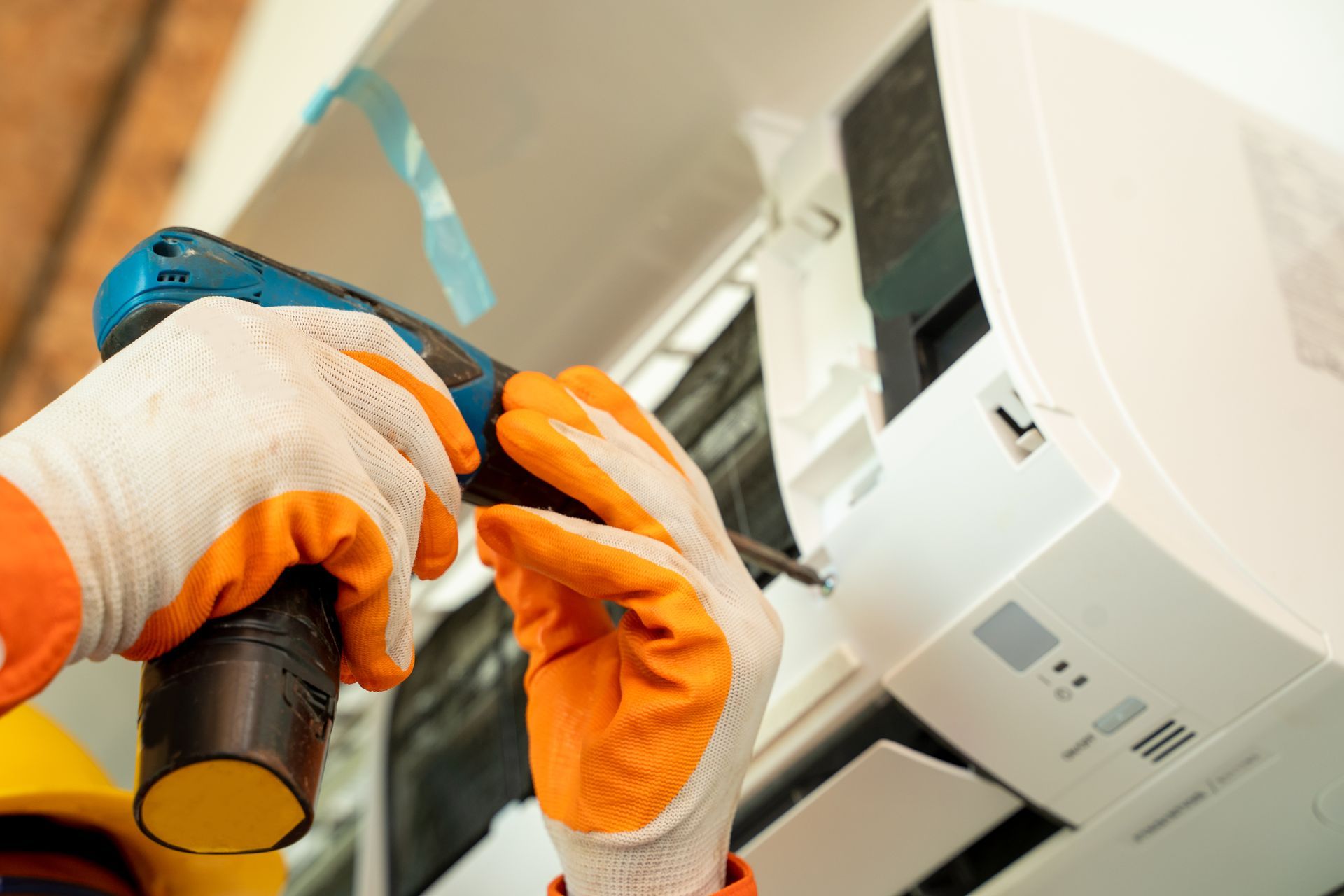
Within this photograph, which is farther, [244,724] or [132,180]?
[132,180]

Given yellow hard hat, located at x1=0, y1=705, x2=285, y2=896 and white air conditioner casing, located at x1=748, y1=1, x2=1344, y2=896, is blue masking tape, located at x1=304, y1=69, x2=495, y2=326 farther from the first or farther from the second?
yellow hard hat, located at x1=0, y1=705, x2=285, y2=896

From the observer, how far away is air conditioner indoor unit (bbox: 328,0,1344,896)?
0.75 meters

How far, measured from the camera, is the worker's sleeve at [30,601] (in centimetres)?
38

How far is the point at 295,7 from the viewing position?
1.36 m

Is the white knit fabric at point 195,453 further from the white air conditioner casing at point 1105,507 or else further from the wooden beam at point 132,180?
the wooden beam at point 132,180

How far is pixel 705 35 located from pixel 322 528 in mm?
860

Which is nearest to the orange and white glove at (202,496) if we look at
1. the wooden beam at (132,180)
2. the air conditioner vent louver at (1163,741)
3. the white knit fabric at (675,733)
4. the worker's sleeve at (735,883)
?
the white knit fabric at (675,733)

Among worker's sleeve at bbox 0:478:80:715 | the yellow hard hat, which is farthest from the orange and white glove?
the yellow hard hat

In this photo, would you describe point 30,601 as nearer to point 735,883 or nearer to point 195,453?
point 195,453

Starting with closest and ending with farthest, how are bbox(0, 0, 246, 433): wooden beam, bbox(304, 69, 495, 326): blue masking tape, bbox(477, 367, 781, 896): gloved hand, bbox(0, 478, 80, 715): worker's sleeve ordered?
bbox(0, 478, 80, 715): worker's sleeve
bbox(477, 367, 781, 896): gloved hand
bbox(304, 69, 495, 326): blue masking tape
bbox(0, 0, 246, 433): wooden beam

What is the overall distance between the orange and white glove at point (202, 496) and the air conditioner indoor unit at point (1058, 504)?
417mm

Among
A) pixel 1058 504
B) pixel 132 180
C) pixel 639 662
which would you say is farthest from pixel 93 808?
pixel 132 180

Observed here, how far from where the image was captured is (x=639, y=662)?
64cm

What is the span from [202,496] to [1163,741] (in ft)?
2.18
